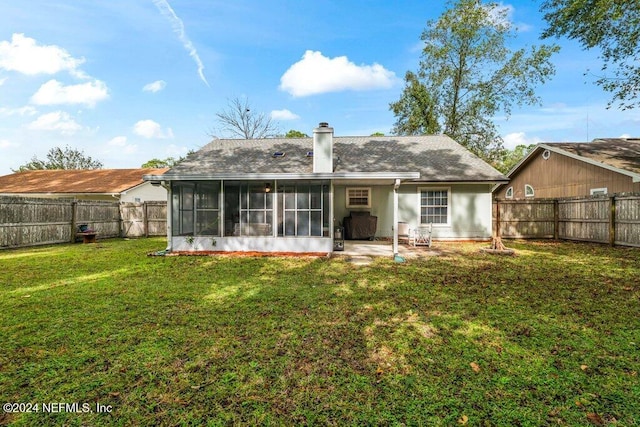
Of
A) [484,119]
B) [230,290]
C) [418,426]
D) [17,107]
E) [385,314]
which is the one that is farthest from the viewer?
[484,119]

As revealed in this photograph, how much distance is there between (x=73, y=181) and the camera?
65.9 ft

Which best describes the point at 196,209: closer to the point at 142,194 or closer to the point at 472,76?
the point at 142,194

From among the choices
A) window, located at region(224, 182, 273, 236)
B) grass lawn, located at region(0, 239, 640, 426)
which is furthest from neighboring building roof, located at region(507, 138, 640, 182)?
window, located at region(224, 182, 273, 236)

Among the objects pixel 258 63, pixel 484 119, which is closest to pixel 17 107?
pixel 258 63

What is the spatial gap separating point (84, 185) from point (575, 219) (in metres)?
26.0

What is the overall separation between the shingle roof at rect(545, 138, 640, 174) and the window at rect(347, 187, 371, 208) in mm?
9539

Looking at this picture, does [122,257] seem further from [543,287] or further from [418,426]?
[543,287]

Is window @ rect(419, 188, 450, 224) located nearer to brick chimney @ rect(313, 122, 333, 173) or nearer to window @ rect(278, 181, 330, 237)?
brick chimney @ rect(313, 122, 333, 173)

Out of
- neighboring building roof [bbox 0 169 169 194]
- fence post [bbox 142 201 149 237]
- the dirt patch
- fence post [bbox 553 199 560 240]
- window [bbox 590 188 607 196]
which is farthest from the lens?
neighboring building roof [bbox 0 169 169 194]

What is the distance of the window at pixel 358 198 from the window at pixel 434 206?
2.19m

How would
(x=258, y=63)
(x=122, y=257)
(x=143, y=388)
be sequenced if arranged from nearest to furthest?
(x=143, y=388)
(x=122, y=257)
(x=258, y=63)

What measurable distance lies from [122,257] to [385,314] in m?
7.65

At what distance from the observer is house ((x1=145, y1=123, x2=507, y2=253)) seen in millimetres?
8547

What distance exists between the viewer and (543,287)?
206 inches
